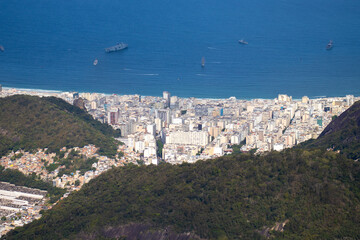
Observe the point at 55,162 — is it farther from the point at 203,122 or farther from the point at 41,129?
the point at 203,122


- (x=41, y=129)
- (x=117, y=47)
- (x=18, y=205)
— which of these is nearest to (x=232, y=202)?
(x=18, y=205)

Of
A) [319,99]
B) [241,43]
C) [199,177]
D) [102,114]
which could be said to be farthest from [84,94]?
[199,177]

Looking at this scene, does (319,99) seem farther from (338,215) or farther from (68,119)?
(338,215)

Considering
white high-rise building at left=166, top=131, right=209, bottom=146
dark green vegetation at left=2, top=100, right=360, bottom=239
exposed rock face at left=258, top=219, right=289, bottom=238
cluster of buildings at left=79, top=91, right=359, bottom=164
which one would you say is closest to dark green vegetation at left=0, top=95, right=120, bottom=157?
cluster of buildings at left=79, top=91, right=359, bottom=164


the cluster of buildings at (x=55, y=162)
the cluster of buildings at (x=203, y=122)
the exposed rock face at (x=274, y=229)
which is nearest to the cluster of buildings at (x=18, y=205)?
the cluster of buildings at (x=55, y=162)

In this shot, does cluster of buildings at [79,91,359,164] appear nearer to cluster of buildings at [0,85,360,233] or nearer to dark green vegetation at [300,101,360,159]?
cluster of buildings at [0,85,360,233]

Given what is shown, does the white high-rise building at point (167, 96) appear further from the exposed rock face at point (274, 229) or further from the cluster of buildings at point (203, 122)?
the exposed rock face at point (274, 229)
